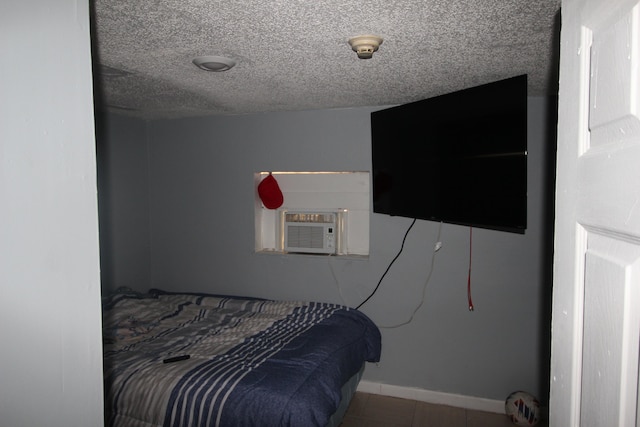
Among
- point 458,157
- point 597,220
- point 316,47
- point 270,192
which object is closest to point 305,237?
point 270,192

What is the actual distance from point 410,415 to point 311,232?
1.55 metres

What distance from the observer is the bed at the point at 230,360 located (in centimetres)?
203

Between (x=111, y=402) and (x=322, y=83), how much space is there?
6.83 feet

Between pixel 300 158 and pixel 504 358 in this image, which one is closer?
pixel 504 358

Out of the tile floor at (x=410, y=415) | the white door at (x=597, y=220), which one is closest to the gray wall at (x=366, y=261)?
the tile floor at (x=410, y=415)

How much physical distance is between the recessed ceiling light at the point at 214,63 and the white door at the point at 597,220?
1.46 m

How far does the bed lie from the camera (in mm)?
2031

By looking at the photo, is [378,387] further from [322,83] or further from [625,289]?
[625,289]

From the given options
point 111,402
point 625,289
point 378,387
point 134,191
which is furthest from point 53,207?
point 134,191

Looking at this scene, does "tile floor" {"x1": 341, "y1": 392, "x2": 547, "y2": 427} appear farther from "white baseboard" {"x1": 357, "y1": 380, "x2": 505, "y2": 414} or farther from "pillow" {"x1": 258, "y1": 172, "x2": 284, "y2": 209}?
"pillow" {"x1": 258, "y1": 172, "x2": 284, "y2": 209}

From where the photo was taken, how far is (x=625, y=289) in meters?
0.62

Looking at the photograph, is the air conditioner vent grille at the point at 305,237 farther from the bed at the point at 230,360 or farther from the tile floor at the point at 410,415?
the tile floor at the point at 410,415

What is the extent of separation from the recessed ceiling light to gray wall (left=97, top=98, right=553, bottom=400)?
139cm

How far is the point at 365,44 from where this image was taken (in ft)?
5.49
